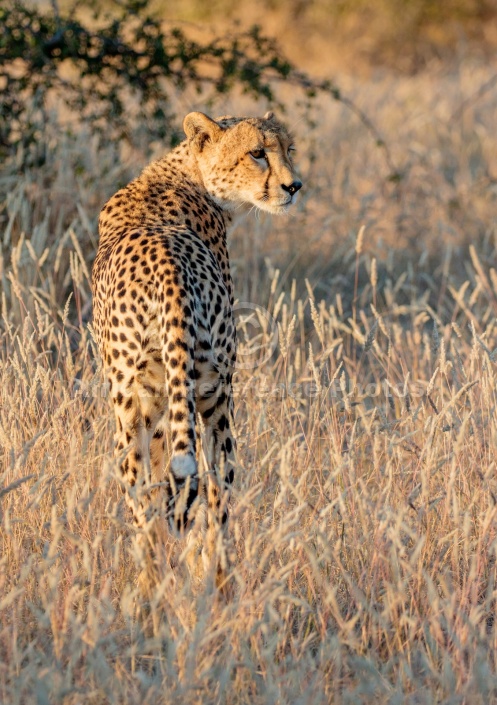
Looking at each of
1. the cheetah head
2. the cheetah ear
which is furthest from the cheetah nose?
the cheetah ear

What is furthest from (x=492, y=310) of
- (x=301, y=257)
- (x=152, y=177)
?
(x=152, y=177)

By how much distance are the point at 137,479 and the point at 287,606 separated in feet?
1.51

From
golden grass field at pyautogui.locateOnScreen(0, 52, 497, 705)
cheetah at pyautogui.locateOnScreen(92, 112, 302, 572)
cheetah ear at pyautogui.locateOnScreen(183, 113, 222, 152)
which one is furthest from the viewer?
cheetah ear at pyautogui.locateOnScreen(183, 113, 222, 152)

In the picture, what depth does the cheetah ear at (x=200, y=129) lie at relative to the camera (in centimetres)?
313

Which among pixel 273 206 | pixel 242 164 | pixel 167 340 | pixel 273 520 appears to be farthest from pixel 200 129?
pixel 273 520

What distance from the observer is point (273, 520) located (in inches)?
105

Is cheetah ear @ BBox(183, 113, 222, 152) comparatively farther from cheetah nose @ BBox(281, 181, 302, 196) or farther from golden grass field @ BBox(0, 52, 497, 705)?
golden grass field @ BBox(0, 52, 497, 705)

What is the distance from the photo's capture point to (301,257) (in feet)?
17.4

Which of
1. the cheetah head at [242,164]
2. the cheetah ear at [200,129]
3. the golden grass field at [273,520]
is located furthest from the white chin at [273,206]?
the golden grass field at [273,520]

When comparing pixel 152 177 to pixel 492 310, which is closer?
pixel 152 177

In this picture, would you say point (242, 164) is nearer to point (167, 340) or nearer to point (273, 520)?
point (167, 340)

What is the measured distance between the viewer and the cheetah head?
123 inches

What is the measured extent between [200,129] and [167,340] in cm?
103

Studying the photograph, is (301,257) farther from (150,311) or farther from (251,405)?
(150,311)
